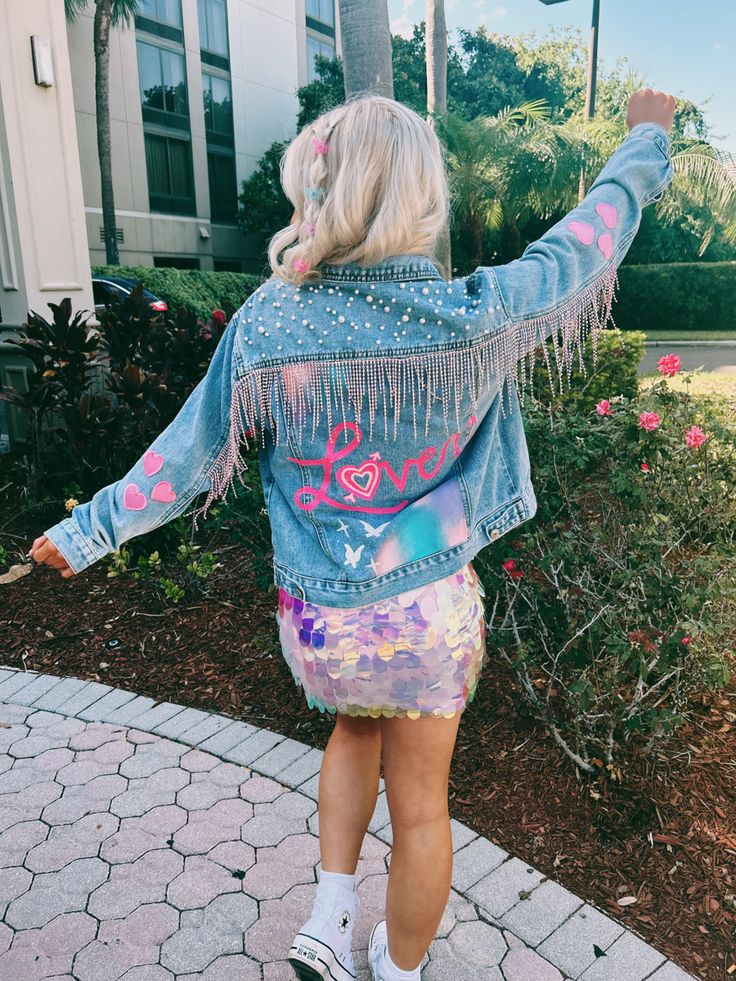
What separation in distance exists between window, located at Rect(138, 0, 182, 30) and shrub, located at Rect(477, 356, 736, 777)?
2505 centimetres

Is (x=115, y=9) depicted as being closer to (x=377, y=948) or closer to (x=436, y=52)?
(x=436, y=52)

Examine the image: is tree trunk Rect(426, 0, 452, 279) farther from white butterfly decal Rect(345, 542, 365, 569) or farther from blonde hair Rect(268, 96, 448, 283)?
white butterfly decal Rect(345, 542, 365, 569)

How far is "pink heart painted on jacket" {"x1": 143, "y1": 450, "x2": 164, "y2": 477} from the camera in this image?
1582 mm

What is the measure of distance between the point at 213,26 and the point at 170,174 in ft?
16.5

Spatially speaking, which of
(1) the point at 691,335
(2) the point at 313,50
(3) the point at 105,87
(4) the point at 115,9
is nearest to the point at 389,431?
(1) the point at 691,335

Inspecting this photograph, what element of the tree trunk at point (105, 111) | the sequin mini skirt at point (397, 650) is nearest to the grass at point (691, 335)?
the tree trunk at point (105, 111)

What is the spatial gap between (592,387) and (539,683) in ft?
14.3

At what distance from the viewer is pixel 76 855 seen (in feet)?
7.84

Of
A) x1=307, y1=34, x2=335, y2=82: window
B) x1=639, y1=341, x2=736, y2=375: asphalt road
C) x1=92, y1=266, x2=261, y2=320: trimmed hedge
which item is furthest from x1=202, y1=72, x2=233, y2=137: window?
x1=639, y1=341, x2=736, y2=375: asphalt road

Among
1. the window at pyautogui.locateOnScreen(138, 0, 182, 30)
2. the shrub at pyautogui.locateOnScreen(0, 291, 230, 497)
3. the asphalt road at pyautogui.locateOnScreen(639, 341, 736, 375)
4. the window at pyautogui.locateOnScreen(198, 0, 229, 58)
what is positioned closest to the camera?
the shrub at pyautogui.locateOnScreen(0, 291, 230, 497)

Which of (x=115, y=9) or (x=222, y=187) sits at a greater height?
(x=115, y=9)

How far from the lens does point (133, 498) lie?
159 cm

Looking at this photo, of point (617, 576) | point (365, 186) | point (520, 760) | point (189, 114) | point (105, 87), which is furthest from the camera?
point (189, 114)

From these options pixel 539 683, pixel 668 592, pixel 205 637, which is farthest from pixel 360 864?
pixel 205 637
